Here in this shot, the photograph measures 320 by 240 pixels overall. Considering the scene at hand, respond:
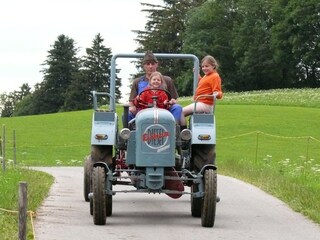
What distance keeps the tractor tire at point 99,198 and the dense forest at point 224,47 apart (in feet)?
270

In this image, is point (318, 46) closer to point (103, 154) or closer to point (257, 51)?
point (257, 51)

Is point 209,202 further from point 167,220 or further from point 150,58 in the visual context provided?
point 150,58

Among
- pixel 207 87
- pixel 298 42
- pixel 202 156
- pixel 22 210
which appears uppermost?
pixel 298 42

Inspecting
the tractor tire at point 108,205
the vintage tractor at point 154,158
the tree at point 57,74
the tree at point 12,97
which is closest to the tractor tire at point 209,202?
the vintage tractor at point 154,158

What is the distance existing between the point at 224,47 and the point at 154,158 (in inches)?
3997

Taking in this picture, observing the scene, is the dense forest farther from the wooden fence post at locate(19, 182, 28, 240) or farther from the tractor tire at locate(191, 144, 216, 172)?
the wooden fence post at locate(19, 182, 28, 240)

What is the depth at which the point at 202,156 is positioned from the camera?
1184 centimetres

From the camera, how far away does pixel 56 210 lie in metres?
12.4

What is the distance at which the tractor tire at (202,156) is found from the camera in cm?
1182

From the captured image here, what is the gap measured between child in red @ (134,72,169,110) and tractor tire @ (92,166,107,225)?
1.39 metres

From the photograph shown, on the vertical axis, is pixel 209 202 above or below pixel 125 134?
below

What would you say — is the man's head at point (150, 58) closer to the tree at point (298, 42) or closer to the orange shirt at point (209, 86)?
the orange shirt at point (209, 86)

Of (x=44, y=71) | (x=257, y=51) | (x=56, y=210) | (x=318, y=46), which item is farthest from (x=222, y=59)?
(x=56, y=210)

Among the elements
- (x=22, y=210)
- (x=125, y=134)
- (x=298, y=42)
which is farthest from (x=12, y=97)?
(x=22, y=210)
